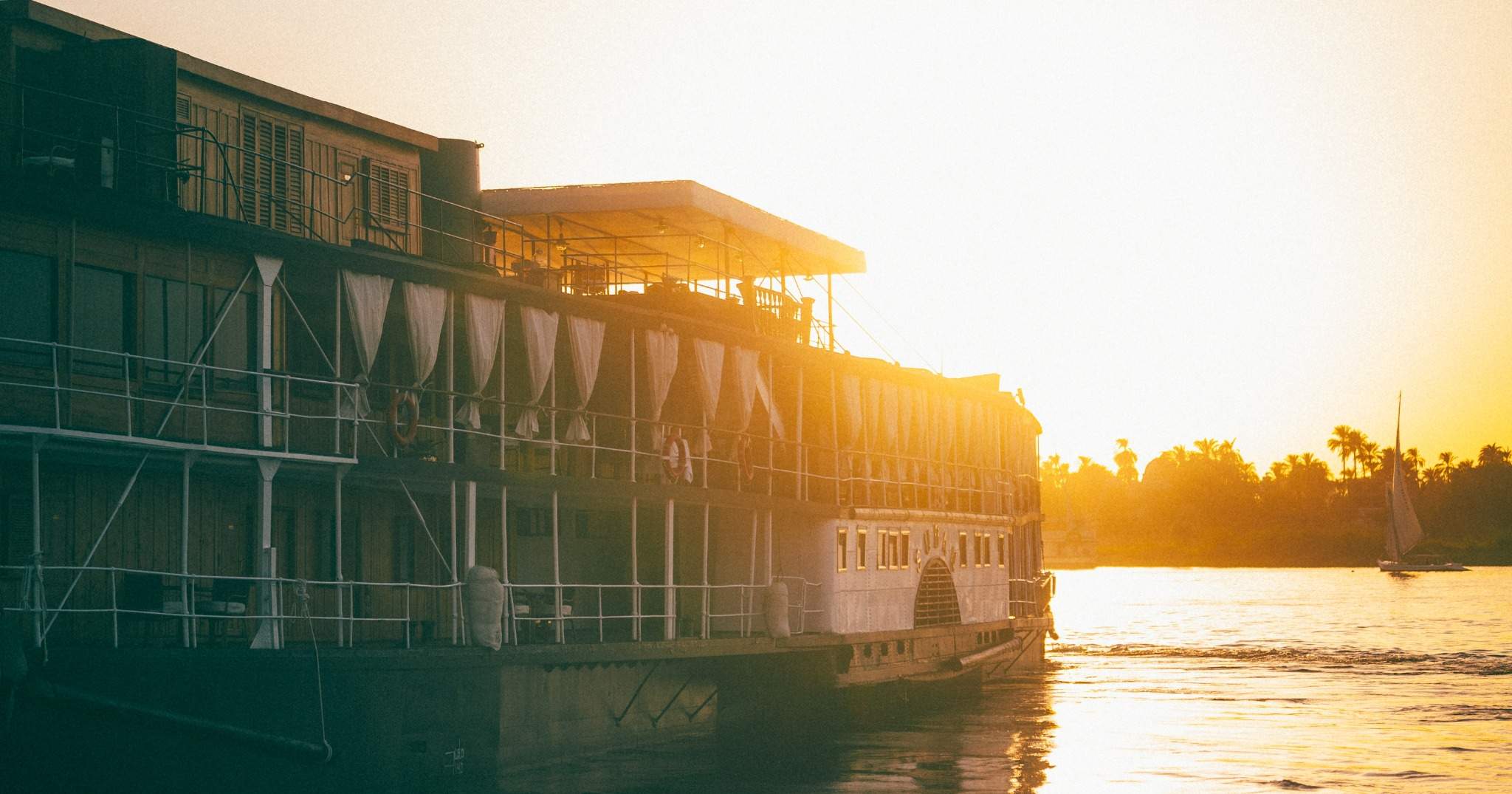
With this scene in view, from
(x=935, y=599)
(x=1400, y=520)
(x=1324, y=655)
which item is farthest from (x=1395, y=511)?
(x=935, y=599)

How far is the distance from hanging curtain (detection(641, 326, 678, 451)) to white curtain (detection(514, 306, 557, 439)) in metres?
2.40

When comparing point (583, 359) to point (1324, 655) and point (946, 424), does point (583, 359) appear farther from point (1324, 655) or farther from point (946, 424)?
point (1324, 655)

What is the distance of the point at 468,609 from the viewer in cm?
2148

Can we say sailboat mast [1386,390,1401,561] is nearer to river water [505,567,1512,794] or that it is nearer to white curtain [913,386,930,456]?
river water [505,567,1512,794]

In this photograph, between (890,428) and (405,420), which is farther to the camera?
(890,428)

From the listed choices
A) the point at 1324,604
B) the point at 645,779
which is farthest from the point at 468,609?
the point at 1324,604

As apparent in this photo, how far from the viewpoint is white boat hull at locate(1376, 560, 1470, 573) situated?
142 meters

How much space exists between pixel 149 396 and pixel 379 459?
2925 mm

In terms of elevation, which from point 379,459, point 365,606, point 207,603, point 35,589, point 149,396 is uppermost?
point 149,396

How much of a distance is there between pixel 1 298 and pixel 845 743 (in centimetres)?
1704

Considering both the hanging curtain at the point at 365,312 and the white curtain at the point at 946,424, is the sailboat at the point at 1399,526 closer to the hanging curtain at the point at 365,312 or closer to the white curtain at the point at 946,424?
the white curtain at the point at 946,424

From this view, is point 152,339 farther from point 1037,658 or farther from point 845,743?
point 1037,658

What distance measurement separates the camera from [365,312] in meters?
21.1

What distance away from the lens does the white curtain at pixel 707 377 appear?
1089 inches
